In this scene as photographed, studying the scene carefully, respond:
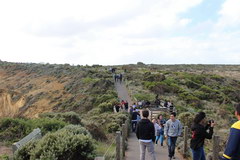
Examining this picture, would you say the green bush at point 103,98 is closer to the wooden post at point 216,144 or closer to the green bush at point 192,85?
the green bush at point 192,85

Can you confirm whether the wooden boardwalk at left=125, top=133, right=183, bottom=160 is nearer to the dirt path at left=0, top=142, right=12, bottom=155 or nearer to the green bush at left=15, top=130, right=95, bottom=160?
the green bush at left=15, top=130, right=95, bottom=160

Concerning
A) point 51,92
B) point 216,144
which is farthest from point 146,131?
point 51,92

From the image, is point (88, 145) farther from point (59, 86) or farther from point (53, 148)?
point (59, 86)

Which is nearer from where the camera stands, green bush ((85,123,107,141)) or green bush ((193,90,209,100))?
green bush ((85,123,107,141))

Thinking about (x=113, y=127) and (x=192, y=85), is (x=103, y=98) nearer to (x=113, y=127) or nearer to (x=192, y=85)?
(x=113, y=127)

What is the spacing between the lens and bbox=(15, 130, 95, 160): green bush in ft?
23.2

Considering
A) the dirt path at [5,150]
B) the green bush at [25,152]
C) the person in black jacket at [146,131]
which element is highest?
the person in black jacket at [146,131]

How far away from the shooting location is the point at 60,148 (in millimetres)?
7078

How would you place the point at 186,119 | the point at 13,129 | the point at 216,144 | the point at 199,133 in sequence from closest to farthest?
the point at 199,133 → the point at 216,144 → the point at 13,129 → the point at 186,119

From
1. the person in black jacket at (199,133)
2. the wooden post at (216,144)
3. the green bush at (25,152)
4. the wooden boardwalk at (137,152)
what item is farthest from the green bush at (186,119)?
the green bush at (25,152)

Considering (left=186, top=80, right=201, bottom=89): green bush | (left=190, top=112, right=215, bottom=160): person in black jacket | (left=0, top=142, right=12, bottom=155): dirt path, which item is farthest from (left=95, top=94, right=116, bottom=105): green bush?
(left=190, top=112, right=215, bottom=160): person in black jacket

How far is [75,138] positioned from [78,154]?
461mm

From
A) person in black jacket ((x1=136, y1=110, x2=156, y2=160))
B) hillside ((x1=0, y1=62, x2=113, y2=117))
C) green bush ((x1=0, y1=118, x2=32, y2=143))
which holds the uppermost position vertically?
person in black jacket ((x1=136, y1=110, x2=156, y2=160))

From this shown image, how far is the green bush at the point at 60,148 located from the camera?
707cm
